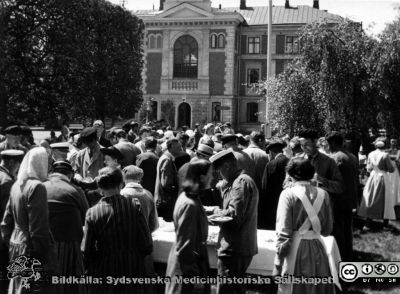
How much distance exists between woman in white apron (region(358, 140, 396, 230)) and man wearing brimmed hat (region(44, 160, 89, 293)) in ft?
27.6

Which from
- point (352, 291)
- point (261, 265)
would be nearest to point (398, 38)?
point (352, 291)

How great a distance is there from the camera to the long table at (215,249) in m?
6.49

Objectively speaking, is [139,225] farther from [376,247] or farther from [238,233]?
[376,247]

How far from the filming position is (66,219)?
5.29 m

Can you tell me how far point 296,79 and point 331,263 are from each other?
41.5 feet

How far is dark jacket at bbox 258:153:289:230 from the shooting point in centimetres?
848

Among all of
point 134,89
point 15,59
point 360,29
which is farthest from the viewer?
point 134,89

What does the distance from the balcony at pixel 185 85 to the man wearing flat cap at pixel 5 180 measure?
46.3 metres

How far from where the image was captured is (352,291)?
24.2 feet

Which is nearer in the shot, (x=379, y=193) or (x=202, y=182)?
(x=202, y=182)

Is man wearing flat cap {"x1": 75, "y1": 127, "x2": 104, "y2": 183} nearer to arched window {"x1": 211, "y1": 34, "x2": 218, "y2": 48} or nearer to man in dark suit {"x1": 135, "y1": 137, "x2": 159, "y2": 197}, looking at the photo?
man in dark suit {"x1": 135, "y1": 137, "x2": 159, "y2": 197}

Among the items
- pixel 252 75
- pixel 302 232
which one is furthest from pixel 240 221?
pixel 252 75

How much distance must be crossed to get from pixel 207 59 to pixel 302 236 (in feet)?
156

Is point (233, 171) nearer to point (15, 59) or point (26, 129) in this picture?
point (26, 129)
